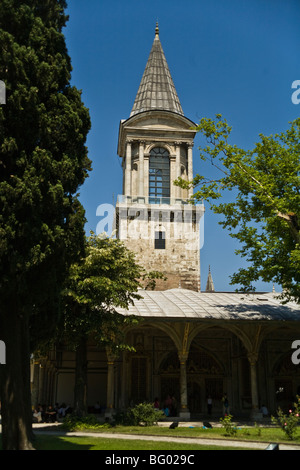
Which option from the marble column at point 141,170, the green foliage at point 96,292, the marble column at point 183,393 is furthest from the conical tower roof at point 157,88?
the green foliage at point 96,292

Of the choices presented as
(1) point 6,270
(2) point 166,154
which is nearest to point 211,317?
(1) point 6,270

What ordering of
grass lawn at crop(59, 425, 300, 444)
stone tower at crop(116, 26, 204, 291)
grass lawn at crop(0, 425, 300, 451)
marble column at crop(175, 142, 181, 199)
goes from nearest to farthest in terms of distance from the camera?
grass lawn at crop(0, 425, 300, 451)
grass lawn at crop(59, 425, 300, 444)
stone tower at crop(116, 26, 204, 291)
marble column at crop(175, 142, 181, 199)

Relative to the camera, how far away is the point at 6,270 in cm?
1074

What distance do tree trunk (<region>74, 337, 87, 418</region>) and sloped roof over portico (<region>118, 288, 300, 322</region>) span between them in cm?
282

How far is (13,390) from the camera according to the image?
11.0m

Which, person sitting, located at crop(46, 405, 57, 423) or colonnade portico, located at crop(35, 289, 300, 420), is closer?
person sitting, located at crop(46, 405, 57, 423)

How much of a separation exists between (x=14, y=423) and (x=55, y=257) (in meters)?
3.60

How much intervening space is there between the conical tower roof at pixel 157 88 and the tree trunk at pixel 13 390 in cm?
2781

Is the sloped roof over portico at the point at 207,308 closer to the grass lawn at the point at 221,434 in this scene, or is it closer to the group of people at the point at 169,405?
the group of people at the point at 169,405

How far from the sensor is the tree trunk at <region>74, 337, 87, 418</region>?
762 inches

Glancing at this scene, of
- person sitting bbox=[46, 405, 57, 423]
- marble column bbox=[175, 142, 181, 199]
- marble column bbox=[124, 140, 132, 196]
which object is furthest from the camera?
marble column bbox=[124, 140, 132, 196]

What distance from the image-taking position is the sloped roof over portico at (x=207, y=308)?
73.3ft

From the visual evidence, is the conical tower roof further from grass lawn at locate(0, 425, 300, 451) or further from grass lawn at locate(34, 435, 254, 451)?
grass lawn at locate(34, 435, 254, 451)

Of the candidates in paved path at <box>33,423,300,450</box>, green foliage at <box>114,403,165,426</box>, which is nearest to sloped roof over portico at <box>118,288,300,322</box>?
green foliage at <box>114,403,165,426</box>
